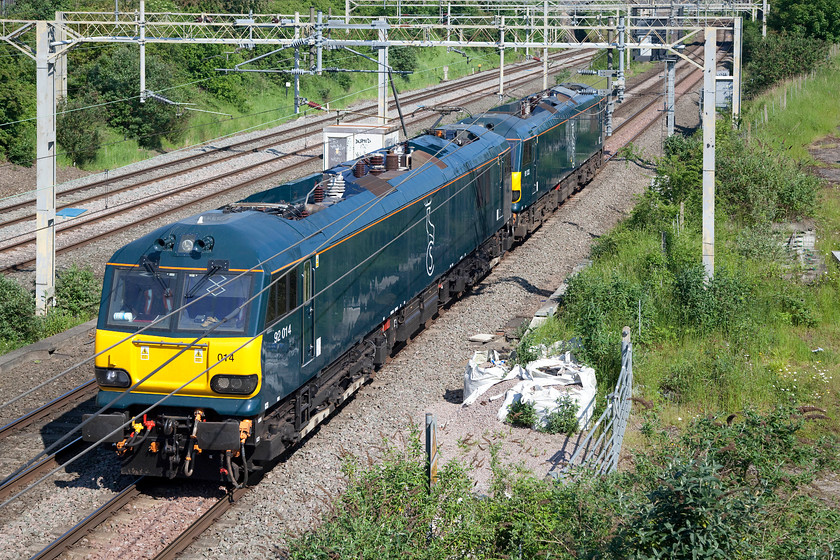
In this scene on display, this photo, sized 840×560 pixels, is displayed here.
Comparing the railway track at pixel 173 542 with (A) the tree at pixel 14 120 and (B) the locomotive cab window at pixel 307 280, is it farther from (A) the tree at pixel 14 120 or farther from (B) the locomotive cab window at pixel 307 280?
(A) the tree at pixel 14 120

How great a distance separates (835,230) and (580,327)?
33.8 ft

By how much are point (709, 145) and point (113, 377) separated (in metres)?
11.6

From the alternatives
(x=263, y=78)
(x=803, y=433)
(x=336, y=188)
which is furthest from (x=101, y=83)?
(x=803, y=433)

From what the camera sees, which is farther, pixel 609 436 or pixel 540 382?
pixel 540 382

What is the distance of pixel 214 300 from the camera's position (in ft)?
36.7

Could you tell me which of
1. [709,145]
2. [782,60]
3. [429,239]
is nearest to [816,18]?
[782,60]

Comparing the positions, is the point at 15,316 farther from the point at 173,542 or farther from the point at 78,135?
the point at 78,135

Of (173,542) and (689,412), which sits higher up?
(689,412)

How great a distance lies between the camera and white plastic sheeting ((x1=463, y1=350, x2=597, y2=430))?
1312cm

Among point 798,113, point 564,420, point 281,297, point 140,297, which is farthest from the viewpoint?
point 798,113

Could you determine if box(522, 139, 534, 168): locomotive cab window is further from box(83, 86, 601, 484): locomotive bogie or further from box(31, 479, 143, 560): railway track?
box(31, 479, 143, 560): railway track

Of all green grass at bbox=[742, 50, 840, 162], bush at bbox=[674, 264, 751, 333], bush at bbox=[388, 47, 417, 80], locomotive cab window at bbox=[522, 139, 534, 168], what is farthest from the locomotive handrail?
bush at bbox=[388, 47, 417, 80]

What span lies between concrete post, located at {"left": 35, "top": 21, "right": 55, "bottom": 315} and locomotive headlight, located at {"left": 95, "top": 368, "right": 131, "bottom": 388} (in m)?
9.21

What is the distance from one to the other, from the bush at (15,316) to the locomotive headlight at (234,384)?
9.21 metres
